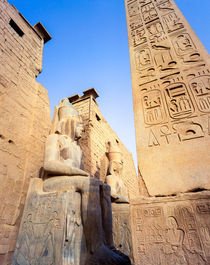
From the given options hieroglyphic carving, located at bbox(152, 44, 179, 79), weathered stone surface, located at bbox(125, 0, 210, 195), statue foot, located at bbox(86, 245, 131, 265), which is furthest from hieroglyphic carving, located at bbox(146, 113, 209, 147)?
statue foot, located at bbox(86, 245, 131, 265)

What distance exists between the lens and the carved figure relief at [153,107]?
6.24 ft

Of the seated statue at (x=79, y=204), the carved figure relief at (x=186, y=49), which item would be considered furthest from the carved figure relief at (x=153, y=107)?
the seated statue at (x=79, y=204)

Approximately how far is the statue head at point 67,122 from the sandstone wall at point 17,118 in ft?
2.76

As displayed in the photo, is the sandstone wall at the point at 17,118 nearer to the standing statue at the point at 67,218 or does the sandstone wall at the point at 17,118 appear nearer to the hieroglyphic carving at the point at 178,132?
the standing statue at the point at 67,218

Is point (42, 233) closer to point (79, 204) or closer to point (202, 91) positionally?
point (79, 204)

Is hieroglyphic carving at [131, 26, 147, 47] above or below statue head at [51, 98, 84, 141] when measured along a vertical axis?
above

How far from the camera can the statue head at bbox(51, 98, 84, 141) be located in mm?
2801

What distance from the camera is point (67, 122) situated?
2.89 metres

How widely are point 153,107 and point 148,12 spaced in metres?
1.92

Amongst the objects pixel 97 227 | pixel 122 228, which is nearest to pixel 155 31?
pixel 97 227

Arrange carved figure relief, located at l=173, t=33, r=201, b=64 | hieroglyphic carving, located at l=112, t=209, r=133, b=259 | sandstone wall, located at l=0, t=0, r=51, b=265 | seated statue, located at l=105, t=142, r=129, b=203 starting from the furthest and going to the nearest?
seated statue, located at l=105, t=142, r=129, b=203 < hieroglyphic carving, located at l=112, t=209, r=133, b=259 < sandstone wall, located at l=0, t=0, r=51, b=265 < carved figure relief, located at l=173, t=33, r=201, b=64

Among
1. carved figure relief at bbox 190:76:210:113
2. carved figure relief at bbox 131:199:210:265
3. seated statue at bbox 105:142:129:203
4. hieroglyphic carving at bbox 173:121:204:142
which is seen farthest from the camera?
seated statue at bbox 105:142:129:203

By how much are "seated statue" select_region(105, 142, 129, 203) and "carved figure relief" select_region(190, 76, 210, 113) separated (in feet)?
7.26

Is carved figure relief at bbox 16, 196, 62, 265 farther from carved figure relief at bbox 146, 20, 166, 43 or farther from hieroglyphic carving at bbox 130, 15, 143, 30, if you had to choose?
hieroglyphic carving at bbox 130, 15, 143, 30
